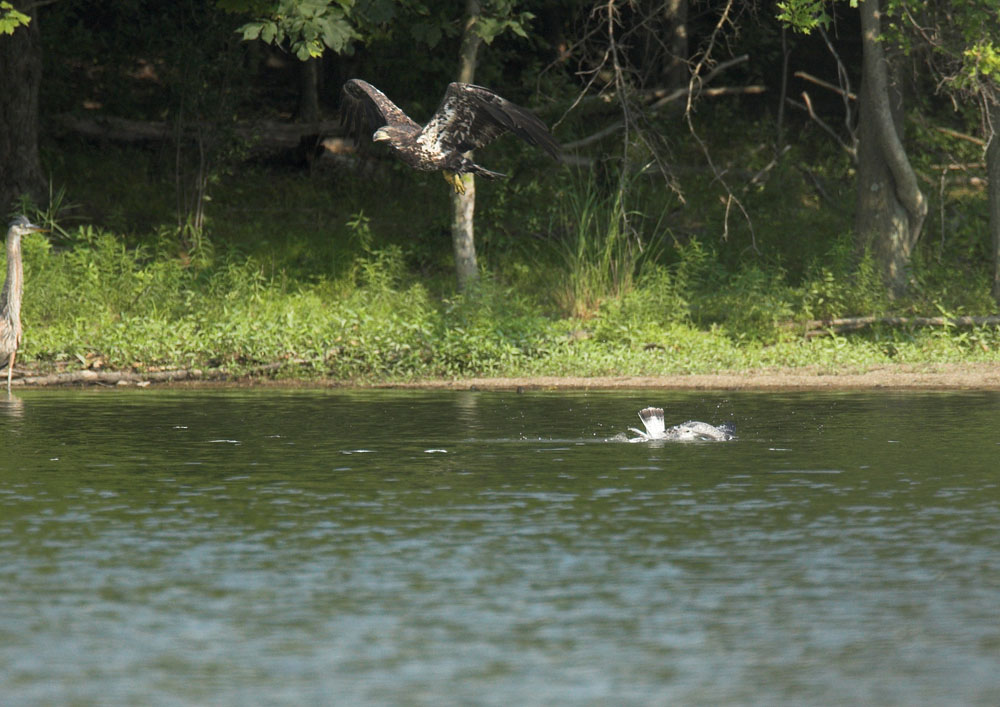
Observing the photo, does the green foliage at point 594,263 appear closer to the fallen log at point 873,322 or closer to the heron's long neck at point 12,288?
the fallen log at point 873,322

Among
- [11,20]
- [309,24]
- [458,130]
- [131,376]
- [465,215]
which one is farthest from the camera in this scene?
[465,215]

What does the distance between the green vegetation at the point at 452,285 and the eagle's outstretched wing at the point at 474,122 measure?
355 cm

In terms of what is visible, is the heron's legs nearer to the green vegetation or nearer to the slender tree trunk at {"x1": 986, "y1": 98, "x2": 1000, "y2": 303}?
the green vegetation

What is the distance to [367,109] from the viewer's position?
14.2 m

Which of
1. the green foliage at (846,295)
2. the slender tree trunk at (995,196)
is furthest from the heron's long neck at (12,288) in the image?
the slender tree trunk at (995,196)

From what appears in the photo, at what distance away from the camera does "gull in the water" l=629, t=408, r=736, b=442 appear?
442 inches

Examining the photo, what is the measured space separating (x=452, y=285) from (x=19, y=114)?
6.33 m

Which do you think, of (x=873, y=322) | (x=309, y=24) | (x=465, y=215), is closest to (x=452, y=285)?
(x=465, y=215)

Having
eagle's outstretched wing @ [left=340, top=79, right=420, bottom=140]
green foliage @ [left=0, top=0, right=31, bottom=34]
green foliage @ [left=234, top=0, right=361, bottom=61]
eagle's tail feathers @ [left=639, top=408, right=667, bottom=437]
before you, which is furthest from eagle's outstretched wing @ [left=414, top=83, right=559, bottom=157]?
green foliage @ [left=0, top=0, right=31, bottom=34]

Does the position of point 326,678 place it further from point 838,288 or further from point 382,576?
point 838,288

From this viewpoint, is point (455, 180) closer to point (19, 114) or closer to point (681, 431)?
point (681, 431)

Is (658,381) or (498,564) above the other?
(658,381)

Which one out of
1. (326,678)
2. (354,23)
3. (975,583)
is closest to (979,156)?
(354,23)

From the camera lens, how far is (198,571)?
6914 mm
